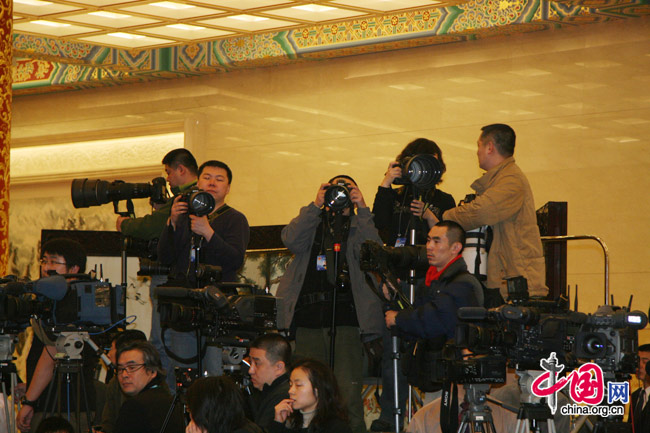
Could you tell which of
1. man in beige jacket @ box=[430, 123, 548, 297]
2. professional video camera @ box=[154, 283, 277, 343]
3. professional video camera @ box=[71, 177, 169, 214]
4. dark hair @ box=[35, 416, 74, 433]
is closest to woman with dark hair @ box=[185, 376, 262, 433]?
professional video camera @ box=[154, 283, 277, 343]

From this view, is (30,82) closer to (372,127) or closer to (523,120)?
(372,127)

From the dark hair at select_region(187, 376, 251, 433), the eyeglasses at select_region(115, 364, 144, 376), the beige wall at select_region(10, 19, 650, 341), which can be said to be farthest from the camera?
the beige wall at select_region(10, 19, 650, 341)

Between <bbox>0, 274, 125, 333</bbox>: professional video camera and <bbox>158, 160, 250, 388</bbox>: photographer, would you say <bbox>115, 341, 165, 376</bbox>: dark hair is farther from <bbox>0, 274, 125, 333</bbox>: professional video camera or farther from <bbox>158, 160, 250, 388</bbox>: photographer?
<bbox>0, 274, 125, 333</bbox>: professional video camera

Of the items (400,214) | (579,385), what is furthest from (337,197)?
(579,385)

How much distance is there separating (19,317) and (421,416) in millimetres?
1943

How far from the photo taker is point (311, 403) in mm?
4164

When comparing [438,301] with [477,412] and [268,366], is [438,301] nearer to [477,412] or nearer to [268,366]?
[477,412]

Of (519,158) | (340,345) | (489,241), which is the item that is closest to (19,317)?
(340,345)

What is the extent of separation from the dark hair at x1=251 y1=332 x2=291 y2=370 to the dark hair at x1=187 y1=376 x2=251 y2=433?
0.67 m

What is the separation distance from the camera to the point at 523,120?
8.11 metres

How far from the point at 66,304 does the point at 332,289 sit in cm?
129

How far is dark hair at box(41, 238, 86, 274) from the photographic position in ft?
17.8

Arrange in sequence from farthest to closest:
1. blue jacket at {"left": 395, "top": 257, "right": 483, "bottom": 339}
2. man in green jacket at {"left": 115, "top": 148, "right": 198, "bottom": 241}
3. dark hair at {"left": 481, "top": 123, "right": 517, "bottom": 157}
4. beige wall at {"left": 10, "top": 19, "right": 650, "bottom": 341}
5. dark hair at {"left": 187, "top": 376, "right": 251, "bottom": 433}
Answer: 1. beige wall at {"left": 10, "top": 19, "right": 650, "bottom": 341}
2. man in green jacket at {"left": 115, "top": 148, "right": 198, "bottom": 241}
3. dark hair at {"left": 481, "top": 123, "right": 517, "bottom": 157}
4. blue jacket at {"left": 395, "top": 257, "right": 483, "bottom": 339}
5. dark hair at {"left": 187, "top": 376, "right": 251, "bottom": 433}

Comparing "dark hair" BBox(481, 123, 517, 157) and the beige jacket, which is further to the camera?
"dark hair" BBox(481, 123, 517, 157)
